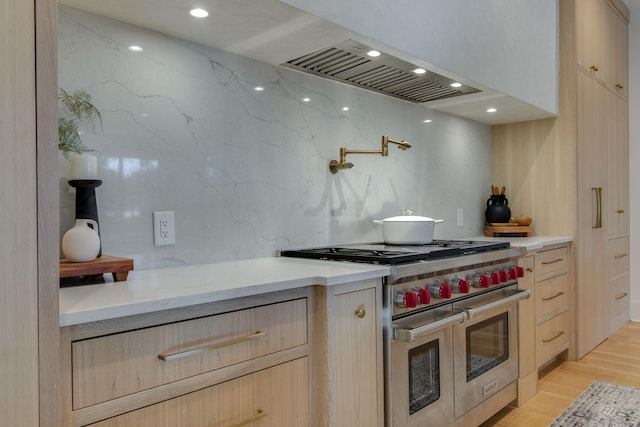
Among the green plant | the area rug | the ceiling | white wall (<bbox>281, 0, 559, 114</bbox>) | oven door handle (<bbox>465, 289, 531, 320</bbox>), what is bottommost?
the area rug

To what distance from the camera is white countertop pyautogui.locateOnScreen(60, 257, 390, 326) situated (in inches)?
37.1

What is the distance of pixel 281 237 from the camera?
1955 mm

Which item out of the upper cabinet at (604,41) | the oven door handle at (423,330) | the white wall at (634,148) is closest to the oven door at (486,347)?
the oven door handle at (423,330)

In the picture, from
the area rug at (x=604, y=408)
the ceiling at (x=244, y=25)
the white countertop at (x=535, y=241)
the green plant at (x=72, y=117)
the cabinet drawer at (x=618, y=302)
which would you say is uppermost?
the ceiling at (x=244, y=25)

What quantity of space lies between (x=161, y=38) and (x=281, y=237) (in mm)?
901

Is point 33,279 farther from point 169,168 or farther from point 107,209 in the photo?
point 169,168

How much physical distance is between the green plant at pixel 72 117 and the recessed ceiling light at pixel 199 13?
1.38 feet

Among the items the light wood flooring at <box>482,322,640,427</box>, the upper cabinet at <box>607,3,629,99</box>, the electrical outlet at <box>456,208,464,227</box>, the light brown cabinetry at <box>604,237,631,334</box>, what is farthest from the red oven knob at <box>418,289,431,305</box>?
the upper cabinet at <box>607,3,629,99</box>

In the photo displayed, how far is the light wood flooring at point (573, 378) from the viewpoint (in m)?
2.27

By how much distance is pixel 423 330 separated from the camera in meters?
1.56

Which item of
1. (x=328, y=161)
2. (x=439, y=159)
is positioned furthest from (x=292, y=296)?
(x=439, y=159)

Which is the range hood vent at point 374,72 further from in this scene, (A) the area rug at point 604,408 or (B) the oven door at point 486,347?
(A) the area rug at point 604,408

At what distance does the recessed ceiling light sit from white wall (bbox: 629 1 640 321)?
4.38m

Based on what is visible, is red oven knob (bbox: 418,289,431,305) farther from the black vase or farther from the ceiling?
the black vase
